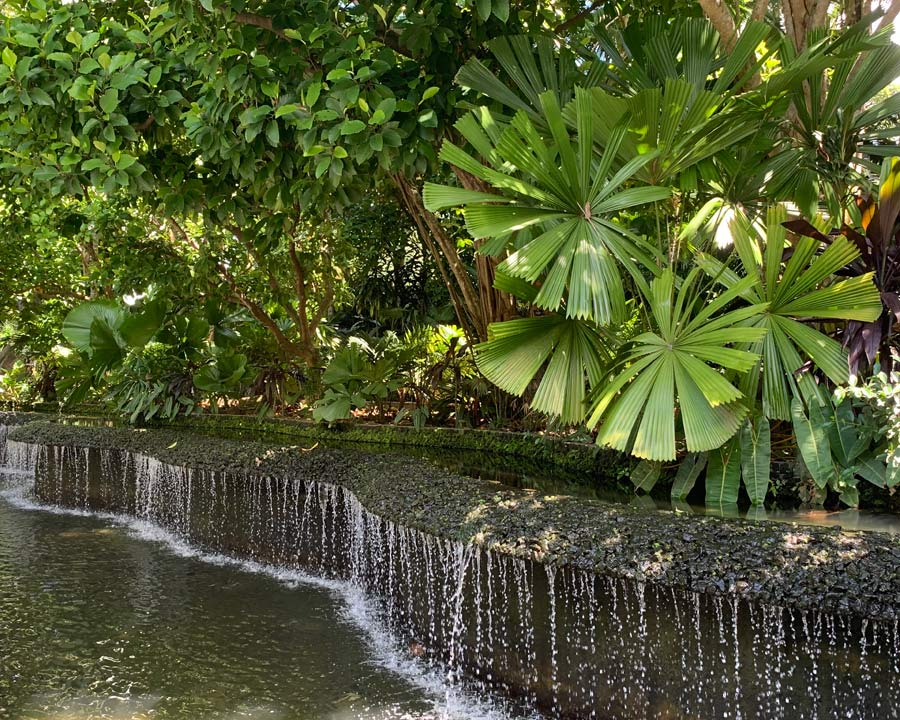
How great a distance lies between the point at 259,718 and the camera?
377cm

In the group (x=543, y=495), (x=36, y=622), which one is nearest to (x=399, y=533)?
(x=543, y=495)

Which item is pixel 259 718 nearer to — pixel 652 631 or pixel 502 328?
pixel 652 631

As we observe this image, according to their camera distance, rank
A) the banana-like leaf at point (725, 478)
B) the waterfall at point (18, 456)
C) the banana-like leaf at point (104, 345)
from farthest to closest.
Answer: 1. the waterfall at point (18, 456)
2. the banana-like leaf at point (104, 345)
3. the banana-like leaf at point (725, 478)

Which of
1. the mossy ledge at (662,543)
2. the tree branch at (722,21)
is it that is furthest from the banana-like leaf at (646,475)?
the tree branch at (722,21)

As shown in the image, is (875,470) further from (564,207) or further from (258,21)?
(258,21)

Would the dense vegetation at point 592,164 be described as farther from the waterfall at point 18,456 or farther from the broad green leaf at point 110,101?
the waterfall at point 18,456

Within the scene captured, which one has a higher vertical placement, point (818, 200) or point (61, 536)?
point (818, 200)

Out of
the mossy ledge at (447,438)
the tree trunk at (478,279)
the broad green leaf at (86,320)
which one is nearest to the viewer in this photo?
the mossy ledge at (447,438)

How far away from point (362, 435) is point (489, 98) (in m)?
4.36

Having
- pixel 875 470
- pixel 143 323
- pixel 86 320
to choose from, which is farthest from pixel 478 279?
pixel 86 320

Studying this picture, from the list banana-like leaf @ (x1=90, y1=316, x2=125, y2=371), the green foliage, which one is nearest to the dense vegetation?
the green foliage

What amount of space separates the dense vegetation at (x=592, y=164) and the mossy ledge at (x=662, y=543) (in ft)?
1.29

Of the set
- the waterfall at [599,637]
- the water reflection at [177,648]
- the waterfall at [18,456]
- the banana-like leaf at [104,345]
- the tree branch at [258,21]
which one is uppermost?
the tree branch at [258,21]

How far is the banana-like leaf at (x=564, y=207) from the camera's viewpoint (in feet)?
12.5
